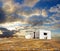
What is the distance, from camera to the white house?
7.76 meters

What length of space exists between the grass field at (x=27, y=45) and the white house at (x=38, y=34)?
0.13m

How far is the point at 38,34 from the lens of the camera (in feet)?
25.6

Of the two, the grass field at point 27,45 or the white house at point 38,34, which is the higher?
the white house at point 38,34

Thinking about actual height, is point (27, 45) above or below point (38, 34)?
below

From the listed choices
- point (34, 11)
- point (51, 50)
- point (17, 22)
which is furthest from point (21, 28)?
point (51, 50)

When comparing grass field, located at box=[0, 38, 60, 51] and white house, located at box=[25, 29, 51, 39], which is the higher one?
white house, located at box=[25, 29, 51, 39]

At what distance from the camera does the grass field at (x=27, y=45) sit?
7.73 metres

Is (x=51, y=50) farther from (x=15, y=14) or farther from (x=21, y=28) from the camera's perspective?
(x=15, y=14)

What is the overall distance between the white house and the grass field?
5.3 inches

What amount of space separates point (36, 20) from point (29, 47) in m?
0.97

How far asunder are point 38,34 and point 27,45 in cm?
52

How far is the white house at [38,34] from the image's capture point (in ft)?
25.5

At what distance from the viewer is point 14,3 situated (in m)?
8.01

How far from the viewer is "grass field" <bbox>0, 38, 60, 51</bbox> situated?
7.73 metres
